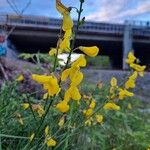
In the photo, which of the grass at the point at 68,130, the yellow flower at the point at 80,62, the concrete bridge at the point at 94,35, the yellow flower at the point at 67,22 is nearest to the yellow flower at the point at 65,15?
the yellow flower at the point at 67,22

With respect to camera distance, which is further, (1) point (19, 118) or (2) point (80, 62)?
(1) point (19, 118)

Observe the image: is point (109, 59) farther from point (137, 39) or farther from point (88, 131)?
point (88, 131)

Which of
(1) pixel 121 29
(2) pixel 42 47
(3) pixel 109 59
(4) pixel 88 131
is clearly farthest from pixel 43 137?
(3) pixel 109 59

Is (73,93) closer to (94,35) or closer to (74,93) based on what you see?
(74,93)

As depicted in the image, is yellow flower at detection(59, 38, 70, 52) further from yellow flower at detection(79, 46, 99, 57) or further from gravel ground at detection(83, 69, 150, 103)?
gravel ground at detection(83, 69, 150, 103)

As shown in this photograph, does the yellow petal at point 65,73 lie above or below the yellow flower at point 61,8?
below

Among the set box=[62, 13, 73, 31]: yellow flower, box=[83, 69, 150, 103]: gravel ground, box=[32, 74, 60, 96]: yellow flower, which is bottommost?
box=[83, 69, 150, 103]: gravel ground

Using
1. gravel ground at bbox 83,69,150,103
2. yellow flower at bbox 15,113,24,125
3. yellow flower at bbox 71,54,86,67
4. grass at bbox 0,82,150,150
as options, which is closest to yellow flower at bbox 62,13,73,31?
yellow flower at bbox 71,54,86,67

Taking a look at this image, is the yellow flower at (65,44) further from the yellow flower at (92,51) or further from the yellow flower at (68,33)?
the yellow flower at (92,51)

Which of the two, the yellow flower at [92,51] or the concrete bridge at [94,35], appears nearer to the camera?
the yellow flower at [92,51]

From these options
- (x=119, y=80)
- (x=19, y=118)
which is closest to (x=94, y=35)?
(x=119, y=80)
